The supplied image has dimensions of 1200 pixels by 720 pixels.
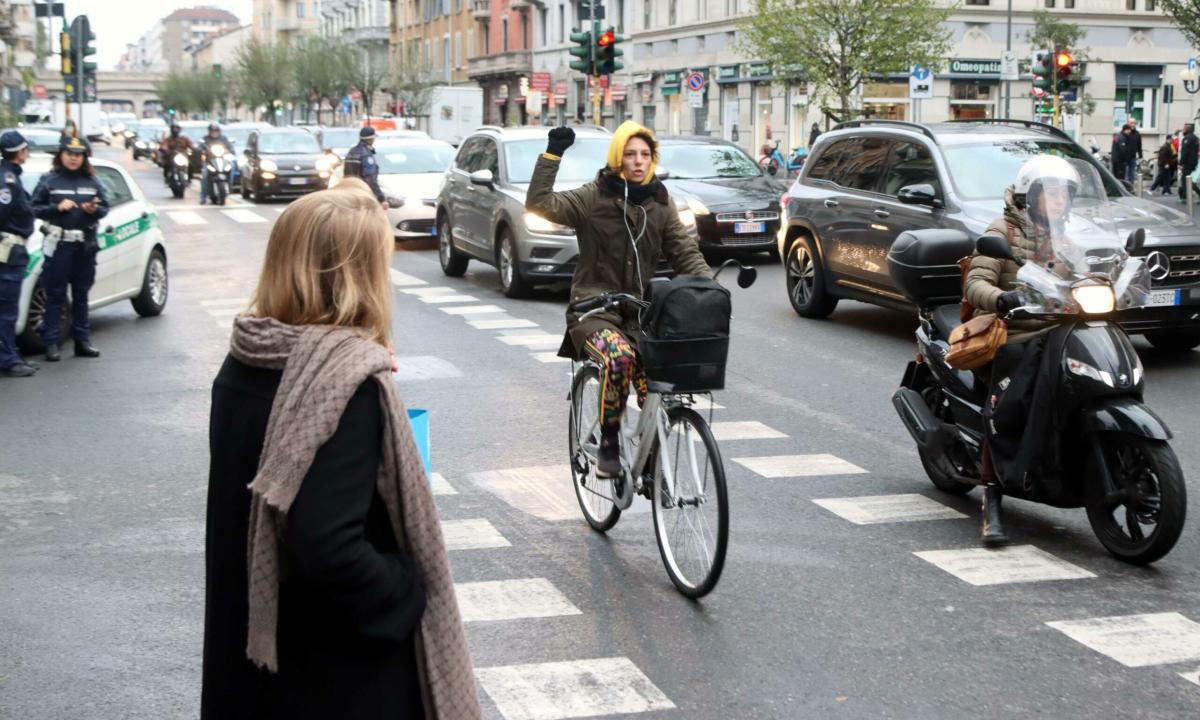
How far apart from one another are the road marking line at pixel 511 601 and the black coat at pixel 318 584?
2.87 metres

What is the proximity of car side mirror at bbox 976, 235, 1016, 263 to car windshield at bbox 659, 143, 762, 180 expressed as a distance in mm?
13624

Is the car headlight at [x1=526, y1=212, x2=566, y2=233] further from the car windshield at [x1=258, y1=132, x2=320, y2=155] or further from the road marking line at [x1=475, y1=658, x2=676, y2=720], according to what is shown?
the car windshield at [x1=258, y1=132, x2=320, y2=155]

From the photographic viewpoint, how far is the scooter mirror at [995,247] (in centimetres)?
637

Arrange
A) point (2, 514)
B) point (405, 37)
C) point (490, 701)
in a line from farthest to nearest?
point (405, 37) → point (2, 514) → point (490, 701)

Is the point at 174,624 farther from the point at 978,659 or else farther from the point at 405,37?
the point at 405,37

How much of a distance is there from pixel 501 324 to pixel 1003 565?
8.33 metres

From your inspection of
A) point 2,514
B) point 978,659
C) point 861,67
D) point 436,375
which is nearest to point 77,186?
point 436,375

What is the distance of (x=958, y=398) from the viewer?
7277 millimetres

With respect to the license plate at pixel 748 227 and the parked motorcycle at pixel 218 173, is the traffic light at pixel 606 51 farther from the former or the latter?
the license plate at pixel 748 227

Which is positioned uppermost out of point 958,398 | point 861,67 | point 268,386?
point 861,67

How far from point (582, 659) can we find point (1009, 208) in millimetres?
3033

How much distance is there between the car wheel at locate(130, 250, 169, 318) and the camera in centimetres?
1498

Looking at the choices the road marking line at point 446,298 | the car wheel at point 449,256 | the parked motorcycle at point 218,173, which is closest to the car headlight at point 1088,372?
the road marking line at point 446,298

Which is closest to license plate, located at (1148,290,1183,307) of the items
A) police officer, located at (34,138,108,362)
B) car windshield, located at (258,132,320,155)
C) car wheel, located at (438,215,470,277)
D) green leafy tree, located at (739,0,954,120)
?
police officer, located at (34,138,108,362)
